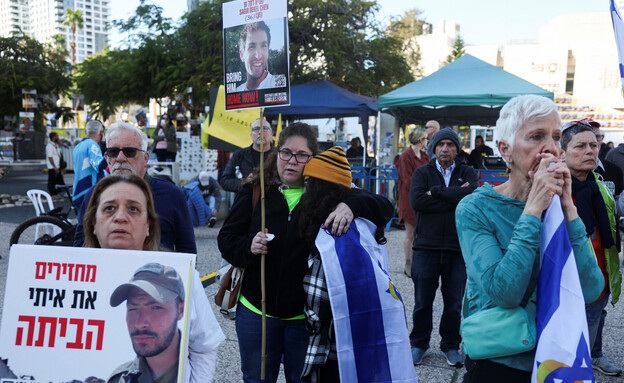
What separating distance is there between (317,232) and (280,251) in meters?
0.23

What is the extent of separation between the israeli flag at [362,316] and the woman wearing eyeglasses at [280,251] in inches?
4.8

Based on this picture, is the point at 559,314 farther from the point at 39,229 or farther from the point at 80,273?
the point at 39,229

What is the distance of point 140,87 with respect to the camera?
18031 mm

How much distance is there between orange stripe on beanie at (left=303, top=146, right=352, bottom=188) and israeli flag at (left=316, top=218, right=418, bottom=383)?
27cm

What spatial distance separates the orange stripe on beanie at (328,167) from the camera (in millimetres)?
2543

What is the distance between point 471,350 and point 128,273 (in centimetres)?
116

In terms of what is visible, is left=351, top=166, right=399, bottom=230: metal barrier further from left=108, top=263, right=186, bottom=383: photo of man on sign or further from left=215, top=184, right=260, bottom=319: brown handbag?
left=108, top=263, right=186, bottom=383: photo of man on sign

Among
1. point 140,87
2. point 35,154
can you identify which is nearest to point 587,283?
point 140,87

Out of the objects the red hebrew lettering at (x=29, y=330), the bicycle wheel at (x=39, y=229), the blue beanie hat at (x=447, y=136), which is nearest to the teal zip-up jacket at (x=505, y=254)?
the red hebrew lettering at (x=29, y=330)

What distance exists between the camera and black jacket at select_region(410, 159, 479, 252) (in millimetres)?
4168

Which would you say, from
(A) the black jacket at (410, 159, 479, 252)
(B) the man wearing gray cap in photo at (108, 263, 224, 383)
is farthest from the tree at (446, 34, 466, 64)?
(B) the man wearing gray cap in photo at (108, 263, 224, 383)

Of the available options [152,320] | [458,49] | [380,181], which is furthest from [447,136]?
[458,49]

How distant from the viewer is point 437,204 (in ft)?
14.1

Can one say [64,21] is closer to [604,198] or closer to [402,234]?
[402,234]
